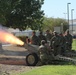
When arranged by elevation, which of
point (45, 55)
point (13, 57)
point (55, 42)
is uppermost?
point (55, 42)

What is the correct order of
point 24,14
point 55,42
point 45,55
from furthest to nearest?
point 24,14 < point 55,42 < point 45,55

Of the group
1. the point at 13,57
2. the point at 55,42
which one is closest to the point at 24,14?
the point at 13,57

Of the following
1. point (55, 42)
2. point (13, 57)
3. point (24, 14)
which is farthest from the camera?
point (24, 14)

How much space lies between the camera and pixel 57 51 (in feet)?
70.9

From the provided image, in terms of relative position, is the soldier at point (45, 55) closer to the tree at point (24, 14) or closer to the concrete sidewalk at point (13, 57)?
the concrete sidewalk at point (13, 57)

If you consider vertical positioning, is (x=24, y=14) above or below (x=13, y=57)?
above

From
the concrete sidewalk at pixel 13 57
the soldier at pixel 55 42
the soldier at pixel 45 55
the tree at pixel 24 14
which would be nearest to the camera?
the soldier at pixel 45 55

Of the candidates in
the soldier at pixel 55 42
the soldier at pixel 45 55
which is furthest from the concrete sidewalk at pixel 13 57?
the soldier at pixel 55 42

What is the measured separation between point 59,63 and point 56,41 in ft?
12.0

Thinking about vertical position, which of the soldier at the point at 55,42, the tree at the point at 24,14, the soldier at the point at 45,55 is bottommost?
the soldier at the point at 45,55

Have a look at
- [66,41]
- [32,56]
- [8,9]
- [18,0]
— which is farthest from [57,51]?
[18,0]

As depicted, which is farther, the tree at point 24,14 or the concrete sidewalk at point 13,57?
the tree at point 24,14

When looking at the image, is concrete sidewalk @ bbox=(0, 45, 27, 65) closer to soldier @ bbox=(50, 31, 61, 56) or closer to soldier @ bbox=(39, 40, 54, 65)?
soldier @ bbox=(39, 40, 54, 65)

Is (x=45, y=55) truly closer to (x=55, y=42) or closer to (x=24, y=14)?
(x=55, y=42)
